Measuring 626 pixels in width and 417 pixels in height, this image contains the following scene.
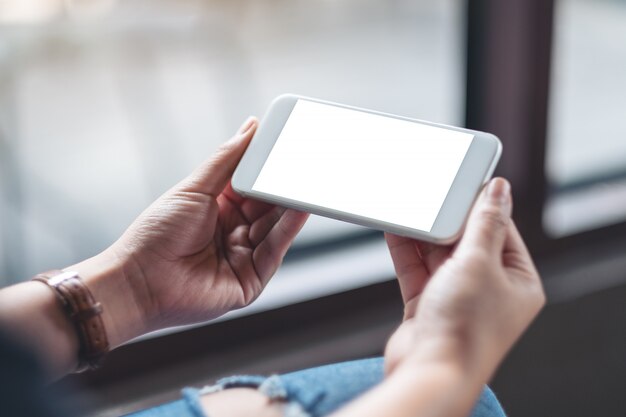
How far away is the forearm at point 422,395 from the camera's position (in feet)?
1.52

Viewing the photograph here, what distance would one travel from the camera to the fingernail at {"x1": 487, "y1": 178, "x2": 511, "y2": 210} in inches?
22.1

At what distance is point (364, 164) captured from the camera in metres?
0.67

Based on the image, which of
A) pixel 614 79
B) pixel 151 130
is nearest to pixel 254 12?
pixel 151 130

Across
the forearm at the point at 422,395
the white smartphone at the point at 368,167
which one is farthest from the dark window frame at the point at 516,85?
the forearm at the point at 422,395

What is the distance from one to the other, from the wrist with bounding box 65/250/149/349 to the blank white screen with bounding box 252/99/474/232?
14 cm

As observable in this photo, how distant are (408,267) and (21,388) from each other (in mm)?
322

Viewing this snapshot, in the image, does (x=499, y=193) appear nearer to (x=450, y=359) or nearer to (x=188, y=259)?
(x=450, y=359)

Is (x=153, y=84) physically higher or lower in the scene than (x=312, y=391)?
higher

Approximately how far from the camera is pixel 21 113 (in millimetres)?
902

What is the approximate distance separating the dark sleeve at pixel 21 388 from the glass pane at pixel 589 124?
0.87 m

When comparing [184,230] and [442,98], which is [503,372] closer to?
[442,98]

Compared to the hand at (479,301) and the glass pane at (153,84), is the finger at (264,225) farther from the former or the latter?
the glass pane at (153,84)

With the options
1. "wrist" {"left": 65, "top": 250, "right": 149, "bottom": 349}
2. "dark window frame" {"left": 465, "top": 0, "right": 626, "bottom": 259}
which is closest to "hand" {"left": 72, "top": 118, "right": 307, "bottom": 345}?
"wrist" {"left": 65, "top": 250, "right": 149, "bottom": 349}

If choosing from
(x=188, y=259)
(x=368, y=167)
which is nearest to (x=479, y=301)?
(x=368, y=167)
